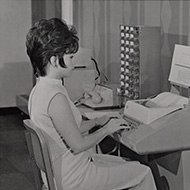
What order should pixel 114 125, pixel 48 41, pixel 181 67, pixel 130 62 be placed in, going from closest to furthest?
pixel 48 41, pixel 114 125, pixel 181 67, pixel 130 62

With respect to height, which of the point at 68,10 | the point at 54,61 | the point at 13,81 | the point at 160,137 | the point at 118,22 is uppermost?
the point at 68,10

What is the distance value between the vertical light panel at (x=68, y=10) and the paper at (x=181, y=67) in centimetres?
272

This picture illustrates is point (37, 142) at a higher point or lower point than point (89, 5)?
lower

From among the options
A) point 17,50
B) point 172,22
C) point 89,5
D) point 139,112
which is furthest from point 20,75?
point 139,112

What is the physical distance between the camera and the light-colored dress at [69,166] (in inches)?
92.4

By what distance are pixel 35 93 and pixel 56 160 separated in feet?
1.08

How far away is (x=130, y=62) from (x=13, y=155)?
1661mm

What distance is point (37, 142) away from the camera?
2273 millimetres

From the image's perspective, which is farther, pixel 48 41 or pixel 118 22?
pixel 118 22

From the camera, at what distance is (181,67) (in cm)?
300

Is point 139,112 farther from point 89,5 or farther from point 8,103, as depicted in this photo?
point 8,103

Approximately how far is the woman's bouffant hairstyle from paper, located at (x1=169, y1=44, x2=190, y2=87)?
2.71 feet

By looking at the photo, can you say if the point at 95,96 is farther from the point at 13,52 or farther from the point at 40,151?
the point at 13,52

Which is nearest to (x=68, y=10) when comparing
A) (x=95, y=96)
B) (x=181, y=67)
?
(x=95, y=96)
